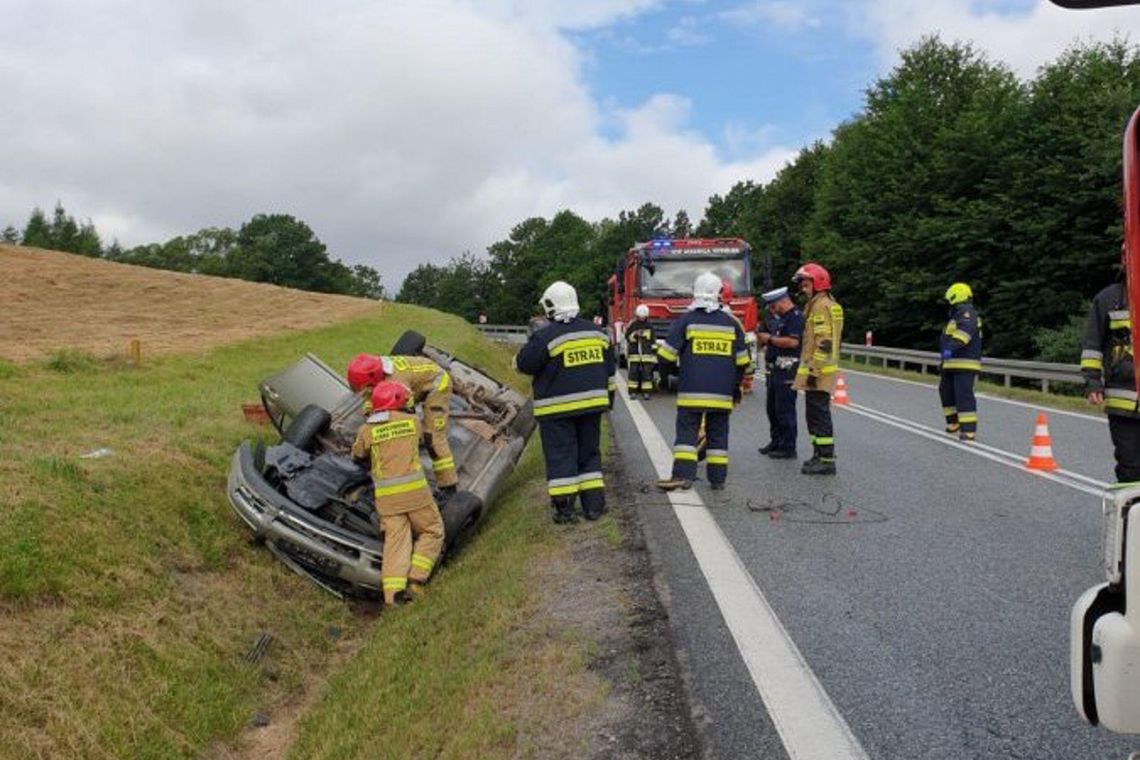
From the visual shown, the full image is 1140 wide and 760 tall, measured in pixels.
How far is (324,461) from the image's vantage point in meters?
6.91

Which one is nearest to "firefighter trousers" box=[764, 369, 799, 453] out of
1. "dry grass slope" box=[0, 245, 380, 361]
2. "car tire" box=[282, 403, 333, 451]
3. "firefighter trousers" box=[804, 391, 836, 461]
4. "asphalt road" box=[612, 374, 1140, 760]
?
"asphalt road" box=[612, 374, 1140, 760]

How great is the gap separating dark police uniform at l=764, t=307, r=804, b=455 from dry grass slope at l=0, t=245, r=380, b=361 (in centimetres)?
970

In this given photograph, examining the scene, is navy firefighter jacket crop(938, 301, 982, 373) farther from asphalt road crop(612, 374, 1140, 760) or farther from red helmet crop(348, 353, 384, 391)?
red helmet crop(348, 353, 384, 391)

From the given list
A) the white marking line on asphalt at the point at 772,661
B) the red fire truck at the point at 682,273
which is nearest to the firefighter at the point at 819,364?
the white marking line on asphalt at the point at 772,661

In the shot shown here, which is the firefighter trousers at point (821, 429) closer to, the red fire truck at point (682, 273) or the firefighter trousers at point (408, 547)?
the firefighter trousers at point (408, 547)

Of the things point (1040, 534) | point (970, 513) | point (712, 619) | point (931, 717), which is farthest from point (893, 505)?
point (931, 717)

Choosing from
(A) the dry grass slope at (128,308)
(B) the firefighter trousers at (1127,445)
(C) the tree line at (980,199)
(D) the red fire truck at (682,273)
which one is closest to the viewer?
(B) the firefighter trousers at (1127,445)

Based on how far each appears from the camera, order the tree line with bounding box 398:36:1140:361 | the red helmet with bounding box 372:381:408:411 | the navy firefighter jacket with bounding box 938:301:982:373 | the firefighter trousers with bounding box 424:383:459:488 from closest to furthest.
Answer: the red helmet with bounding box 372:381:408:411
the firefighter trousers with bounding box 424:383:459:488
the navy firefighter jacket with bounding box 938:301:982:373
the tree line with bounding box 398:36:1140:361

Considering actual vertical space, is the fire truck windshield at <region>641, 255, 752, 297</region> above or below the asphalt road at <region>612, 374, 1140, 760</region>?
above

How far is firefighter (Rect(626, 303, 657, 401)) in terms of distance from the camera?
14.0 m

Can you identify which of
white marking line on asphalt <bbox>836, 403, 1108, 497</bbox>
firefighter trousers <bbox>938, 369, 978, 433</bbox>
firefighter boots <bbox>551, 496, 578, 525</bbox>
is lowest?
white marking line on asphalt <bbox>836, 403, 1108, 497</bbox>

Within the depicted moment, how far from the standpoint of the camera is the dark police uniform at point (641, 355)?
1400cm

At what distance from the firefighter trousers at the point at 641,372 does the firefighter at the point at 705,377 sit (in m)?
6.52

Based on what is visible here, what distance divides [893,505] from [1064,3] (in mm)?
5334
